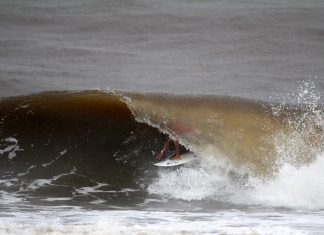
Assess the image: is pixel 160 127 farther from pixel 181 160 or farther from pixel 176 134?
pixel 181 160

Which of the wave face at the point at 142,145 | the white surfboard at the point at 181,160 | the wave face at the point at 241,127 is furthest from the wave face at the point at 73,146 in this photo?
the wave face at the point at 241,127

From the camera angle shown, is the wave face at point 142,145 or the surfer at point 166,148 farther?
the surfer at point 166,148

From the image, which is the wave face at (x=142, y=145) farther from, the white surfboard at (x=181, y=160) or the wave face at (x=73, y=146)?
the white surfboard at (x=181, y=160)

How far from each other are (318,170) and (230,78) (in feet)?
15.9

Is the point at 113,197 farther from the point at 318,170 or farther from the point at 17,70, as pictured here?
the point at 17,70

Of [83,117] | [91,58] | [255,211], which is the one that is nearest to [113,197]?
[255,211]

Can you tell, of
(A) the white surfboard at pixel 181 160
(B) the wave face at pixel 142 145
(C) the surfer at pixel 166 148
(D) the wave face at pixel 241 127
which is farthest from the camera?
(D) the wave face at pixel 241 127

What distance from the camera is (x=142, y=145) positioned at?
1129 centimetres

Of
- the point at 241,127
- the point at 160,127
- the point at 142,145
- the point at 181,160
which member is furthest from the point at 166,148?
the point at 241,127

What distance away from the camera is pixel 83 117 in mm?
12219

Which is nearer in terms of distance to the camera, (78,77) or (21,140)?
(21,140)

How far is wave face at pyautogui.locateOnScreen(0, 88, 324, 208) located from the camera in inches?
390

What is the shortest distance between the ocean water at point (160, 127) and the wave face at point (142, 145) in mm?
29

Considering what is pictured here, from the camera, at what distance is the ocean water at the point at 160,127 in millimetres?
8414
